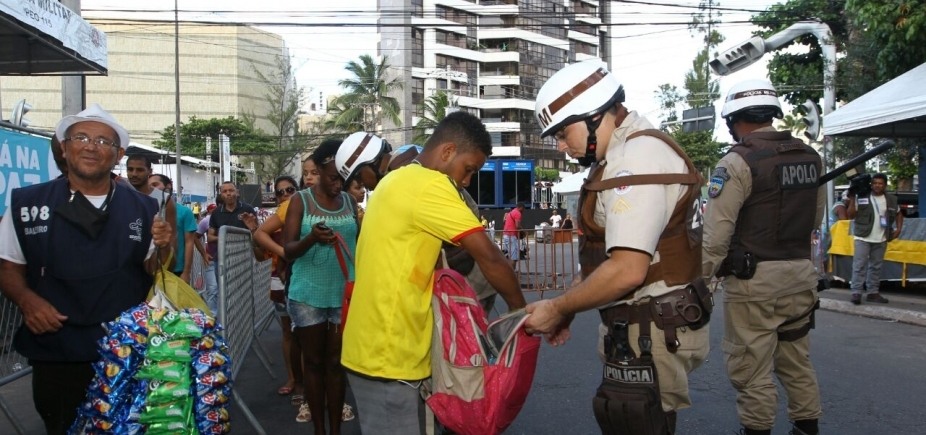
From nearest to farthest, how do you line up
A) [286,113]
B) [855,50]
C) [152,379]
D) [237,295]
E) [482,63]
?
[152,379], [237,295], [855,50], [286,113], [482,63]

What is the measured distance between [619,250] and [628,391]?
54cm

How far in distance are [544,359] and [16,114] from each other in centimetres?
659

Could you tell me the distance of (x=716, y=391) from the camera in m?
5.93

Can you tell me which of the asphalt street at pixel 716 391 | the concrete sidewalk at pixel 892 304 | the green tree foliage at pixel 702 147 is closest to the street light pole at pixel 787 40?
the concrete sidewalk at pixel 892 304

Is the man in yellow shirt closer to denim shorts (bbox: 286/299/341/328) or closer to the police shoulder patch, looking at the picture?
the police shoulder patch

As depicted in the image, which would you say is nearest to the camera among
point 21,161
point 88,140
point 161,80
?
point 88,140

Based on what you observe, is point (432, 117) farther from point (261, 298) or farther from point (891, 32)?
point (261, 298)

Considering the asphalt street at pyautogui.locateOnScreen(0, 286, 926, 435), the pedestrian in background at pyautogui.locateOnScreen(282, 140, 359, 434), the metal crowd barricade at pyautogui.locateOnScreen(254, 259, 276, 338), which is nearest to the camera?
the pedestrian in background at pyautogui.locateOnScreen(282, 140, 359, 434)

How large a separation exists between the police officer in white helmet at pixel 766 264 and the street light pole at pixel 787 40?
37.0 ft

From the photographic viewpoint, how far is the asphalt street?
5086 millimetres

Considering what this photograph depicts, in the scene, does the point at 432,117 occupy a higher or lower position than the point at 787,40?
higher

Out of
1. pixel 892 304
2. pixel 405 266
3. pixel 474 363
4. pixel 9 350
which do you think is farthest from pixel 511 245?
pixel 474 363

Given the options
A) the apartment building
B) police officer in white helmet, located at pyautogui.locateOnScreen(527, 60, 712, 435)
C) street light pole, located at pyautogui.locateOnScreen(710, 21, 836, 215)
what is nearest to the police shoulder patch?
police officer in white helmet, located at pyautogui.locateOnScreen(527, 60, 712, 435)

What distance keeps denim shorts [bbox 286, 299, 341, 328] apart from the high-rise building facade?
2254 inches
